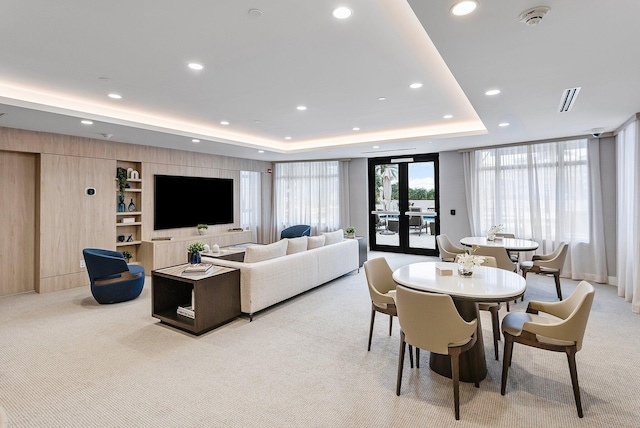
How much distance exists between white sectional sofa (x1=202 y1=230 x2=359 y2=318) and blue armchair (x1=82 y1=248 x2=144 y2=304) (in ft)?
3.71

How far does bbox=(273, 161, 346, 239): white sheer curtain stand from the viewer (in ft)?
29.3

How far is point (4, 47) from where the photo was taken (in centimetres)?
277

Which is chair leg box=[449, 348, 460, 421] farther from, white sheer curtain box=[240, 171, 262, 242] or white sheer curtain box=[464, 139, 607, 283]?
white sheer curtain box=[240, 171, 262, 242]

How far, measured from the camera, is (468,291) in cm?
247

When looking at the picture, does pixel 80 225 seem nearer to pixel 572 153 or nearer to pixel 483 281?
pixel 483 281

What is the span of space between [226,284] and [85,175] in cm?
374

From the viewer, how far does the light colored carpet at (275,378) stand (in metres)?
2.24

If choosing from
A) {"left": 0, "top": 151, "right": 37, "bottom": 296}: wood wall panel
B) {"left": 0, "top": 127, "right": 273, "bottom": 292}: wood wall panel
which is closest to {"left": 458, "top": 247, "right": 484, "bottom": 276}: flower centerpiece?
{"left": 0, "top": 127, "right": 273, "bottom": 292}: wood wall panel

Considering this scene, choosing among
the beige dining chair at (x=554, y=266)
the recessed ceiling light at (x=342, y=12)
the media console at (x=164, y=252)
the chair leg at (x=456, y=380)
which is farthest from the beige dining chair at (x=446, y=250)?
the media console at (x=164, y=252)

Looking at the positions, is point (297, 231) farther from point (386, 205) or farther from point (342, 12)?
point (342, 12)

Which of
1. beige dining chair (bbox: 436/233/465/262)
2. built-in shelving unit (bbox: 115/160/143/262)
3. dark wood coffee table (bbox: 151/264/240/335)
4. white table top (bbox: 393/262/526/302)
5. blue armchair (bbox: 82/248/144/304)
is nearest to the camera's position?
white table top (bbox: 393/262/526/302)

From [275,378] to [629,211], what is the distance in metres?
5.24

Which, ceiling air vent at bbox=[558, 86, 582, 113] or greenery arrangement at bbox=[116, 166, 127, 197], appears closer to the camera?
ceiling air vent at bbox=[558, 86, 582, 113]

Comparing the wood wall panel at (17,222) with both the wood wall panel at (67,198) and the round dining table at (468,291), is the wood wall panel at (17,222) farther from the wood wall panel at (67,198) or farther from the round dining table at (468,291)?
the round dining table at (468,291)
